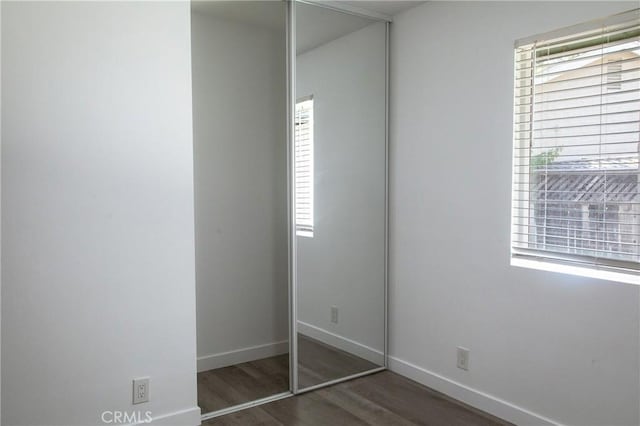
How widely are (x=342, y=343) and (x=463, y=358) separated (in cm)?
79

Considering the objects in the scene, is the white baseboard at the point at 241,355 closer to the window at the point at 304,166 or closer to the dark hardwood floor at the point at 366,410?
the dark hardwood floor at the point at 366,410

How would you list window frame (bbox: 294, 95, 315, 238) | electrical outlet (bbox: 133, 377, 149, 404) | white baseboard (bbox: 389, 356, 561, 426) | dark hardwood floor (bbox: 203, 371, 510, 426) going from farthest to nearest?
window frame (bbox: 294, 95, 315, 238) → dark hardwood floor (bbox: 203, 371, 510, 426) → white baseboard (bbox: 389, 356, 561, 426) → electrical outlet (bbox: 133, 377, 149, 404)

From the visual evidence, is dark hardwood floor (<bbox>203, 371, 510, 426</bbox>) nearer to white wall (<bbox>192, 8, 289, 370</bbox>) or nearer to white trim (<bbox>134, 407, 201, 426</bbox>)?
white trim (<bbox>134, 407, 201, 426</bbox>)

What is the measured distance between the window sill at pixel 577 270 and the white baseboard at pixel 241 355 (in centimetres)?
187

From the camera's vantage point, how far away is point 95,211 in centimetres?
239

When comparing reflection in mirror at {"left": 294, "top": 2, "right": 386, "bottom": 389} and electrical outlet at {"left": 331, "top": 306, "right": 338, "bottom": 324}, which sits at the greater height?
reflection in mirror at {"left": 294, "top": 2, "right": 386, "bottom": 389}

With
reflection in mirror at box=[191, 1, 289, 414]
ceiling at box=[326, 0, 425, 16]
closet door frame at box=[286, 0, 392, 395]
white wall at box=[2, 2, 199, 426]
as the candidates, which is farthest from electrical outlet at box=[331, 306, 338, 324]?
ceiling at box=[326, 0, 425, 16]

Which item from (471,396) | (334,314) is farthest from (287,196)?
(471,396)

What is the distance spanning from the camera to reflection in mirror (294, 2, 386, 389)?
3.14 metres

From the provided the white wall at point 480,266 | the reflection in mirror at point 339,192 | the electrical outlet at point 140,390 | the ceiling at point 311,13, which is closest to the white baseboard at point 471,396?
the white wall at point 480,266

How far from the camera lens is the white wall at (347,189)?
3.18 m

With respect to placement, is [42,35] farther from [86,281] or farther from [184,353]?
[184,353]

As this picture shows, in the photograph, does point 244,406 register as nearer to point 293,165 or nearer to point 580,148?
point 293,165

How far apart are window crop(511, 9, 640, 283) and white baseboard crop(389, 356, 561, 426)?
2.62 ft
